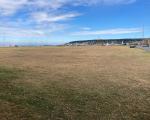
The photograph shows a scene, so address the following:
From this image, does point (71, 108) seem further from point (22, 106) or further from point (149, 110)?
point (149, 110)

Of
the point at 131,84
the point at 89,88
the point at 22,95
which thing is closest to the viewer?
the point at 22,95

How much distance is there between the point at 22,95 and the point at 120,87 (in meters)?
4.82

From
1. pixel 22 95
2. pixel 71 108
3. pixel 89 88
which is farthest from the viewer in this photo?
pixel 89 88

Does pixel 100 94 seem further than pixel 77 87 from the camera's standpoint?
No

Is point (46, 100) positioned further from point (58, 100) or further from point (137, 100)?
point (137, 100)

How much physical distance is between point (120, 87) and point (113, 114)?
5036 millimetres

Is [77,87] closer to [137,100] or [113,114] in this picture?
[137,100]

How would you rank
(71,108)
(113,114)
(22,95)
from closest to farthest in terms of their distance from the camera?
(113,114) → (71,108) → (22,95)

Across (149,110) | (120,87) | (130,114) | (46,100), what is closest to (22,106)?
(46,100)

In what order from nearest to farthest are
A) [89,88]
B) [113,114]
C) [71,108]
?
[113,114]
[71,108]
[89,88]

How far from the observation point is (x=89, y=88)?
44.2ft

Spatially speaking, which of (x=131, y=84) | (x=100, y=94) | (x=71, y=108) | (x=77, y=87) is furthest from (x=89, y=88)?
(x=71, y=108)

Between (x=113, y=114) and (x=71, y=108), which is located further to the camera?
(x=71, y=108)

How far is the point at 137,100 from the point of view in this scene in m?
11.0
